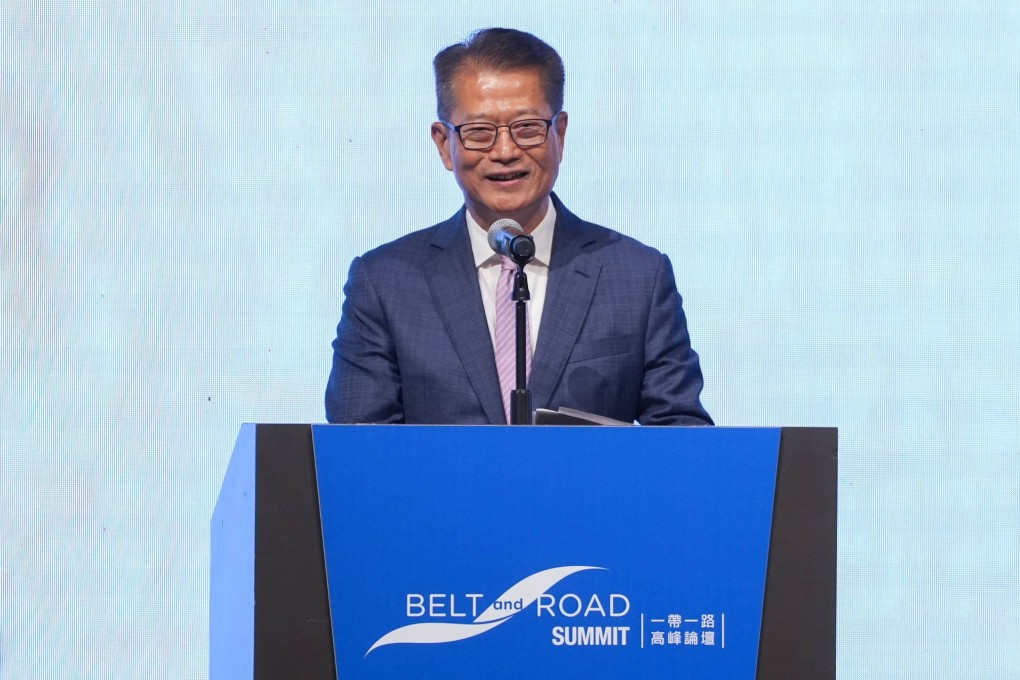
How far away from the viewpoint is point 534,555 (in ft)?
5.47

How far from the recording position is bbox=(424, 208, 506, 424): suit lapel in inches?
99.0

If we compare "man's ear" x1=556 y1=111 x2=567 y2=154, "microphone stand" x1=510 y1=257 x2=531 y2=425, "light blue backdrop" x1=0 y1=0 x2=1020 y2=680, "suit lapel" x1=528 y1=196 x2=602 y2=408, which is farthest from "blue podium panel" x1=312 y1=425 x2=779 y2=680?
"light blue backdrop" x1=0 y1=0 x2=1020 y2=680

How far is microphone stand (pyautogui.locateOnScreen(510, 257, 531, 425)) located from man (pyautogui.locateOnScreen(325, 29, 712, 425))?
0.44m

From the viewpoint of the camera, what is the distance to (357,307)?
2688 millimetres

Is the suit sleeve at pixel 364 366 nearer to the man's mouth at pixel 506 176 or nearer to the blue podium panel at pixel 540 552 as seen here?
the man's mouth at pixel 506 176

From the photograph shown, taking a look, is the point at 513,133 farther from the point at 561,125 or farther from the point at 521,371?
the point at 521,371

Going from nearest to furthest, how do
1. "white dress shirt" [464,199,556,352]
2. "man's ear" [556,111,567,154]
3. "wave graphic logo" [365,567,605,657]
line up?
"wave graphic logo" [365,567,605,657], "white dress shirt" [464,199,556,352], "man's ear" [556,111,567,154]

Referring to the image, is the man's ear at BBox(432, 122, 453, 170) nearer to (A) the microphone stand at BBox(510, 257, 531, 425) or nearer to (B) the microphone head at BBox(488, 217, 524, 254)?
(B) the microphone head at BBox(488, 217, 524, 254)

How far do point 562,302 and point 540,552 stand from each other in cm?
98

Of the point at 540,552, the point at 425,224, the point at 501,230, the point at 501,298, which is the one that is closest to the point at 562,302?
the point at 501,298

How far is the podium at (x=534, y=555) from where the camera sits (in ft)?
5.44

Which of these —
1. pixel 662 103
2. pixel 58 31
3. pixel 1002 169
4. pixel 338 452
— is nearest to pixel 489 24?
pixel 662 103

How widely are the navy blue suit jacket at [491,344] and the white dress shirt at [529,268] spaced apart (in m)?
0.03

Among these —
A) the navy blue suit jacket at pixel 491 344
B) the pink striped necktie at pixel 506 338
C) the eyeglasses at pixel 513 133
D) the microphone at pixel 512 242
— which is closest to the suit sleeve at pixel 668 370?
the navy blue suit jacket at pixel 491 344
